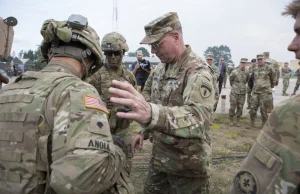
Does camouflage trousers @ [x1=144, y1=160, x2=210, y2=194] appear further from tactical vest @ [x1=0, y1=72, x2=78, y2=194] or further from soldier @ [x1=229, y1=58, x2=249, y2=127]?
soldier @ [x1=229, y1=58, x2=249, y2=127]

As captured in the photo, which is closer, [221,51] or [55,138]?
[55,138]

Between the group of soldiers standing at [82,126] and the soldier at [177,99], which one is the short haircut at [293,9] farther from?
the soldier at [177,99]

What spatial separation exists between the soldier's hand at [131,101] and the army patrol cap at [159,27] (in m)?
1.11

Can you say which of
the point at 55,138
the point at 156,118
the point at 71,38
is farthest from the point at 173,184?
the point at 71,38

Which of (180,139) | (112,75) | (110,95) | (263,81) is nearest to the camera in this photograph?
(180,139)

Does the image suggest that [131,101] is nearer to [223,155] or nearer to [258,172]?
[258,172]

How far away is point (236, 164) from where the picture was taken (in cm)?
553

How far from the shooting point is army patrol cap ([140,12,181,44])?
8.05 ft

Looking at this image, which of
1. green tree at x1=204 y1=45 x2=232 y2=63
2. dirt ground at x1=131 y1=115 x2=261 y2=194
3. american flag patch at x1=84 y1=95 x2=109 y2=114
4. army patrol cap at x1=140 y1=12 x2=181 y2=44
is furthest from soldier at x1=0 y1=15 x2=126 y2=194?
green tree at x1=204 y1=45 x2=232 y2=63

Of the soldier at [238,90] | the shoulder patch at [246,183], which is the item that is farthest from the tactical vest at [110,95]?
the soldier at [238,90]

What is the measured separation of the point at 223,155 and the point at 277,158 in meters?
5.37

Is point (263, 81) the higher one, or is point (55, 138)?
point (55, 138)

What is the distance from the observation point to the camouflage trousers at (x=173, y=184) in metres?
2.54

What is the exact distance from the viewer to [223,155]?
600 centimetres
